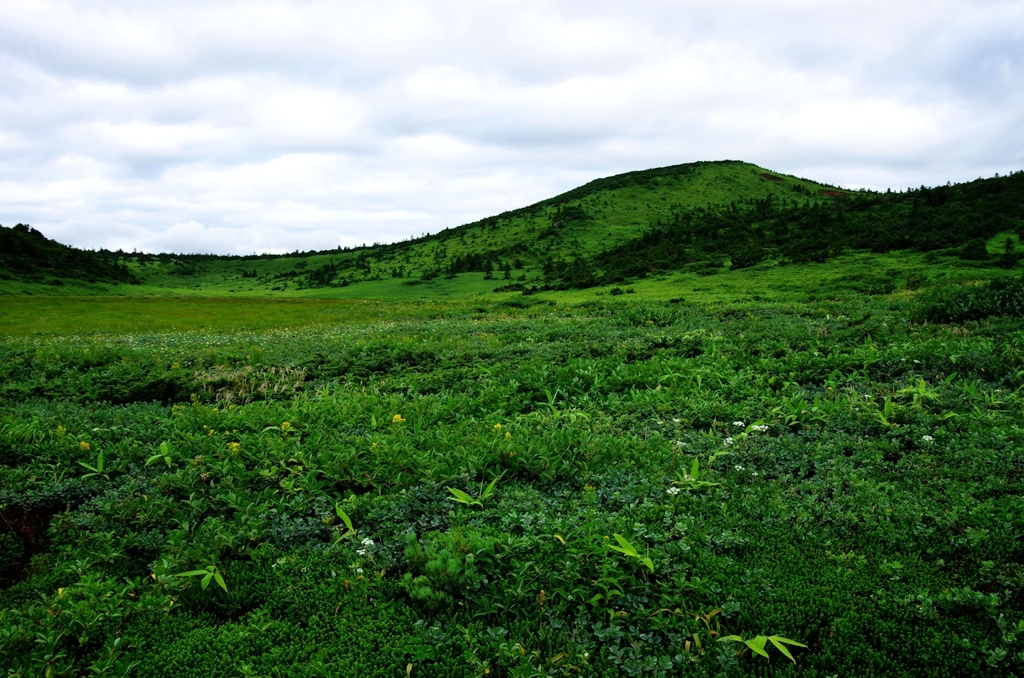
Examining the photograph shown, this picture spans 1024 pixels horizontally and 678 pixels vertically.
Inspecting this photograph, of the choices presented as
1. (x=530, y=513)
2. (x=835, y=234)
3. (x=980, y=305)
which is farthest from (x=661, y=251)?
(x=530, y=513)

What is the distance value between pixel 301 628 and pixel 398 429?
3.77 meters

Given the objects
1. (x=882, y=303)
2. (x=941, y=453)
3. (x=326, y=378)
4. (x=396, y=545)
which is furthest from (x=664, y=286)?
(x=396, y=545)

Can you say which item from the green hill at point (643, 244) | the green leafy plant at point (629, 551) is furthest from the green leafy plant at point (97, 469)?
the green hill at point (643, 244)

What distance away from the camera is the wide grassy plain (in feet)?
14.1

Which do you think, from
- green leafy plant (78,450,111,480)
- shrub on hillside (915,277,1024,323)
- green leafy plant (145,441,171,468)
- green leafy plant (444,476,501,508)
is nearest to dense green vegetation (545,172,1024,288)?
shrub on hillside (915,277,1024,323)

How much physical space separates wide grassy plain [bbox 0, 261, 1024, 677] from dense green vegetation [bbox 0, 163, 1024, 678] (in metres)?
0.03

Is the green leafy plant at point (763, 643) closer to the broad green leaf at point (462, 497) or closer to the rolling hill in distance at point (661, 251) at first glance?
the broad green leaf at point (462, 497)

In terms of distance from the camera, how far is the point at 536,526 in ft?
18.8

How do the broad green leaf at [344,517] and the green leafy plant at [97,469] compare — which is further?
the green leafy plant at [97,469]

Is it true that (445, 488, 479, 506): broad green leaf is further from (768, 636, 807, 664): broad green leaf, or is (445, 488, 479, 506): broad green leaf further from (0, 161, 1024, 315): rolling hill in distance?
(0, 161, 1024, 315): rolling hill in distance

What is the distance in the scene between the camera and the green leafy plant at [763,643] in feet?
13.4

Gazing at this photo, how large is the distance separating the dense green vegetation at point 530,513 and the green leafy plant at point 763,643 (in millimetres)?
27

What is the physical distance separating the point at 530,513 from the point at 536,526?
0.75 feet

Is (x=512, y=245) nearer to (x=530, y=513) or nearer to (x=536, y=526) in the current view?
(x=530, y=513)
